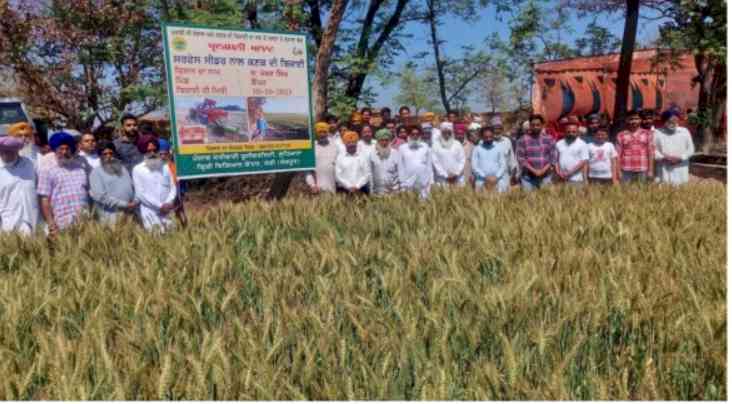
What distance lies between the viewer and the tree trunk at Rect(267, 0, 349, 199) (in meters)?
9.95

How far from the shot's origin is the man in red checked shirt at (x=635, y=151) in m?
8.55

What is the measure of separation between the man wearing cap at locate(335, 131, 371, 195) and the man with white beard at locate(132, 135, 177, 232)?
2123 millimetres

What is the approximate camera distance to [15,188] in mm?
5727

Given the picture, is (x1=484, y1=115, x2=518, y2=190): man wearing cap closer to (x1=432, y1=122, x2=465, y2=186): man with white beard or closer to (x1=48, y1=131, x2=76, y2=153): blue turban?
(x1=432, y1=122, x2=465, y2=186): man with white beard

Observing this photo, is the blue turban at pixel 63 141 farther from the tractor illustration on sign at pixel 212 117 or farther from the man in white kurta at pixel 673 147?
the man in white kurta at pixel 673 147

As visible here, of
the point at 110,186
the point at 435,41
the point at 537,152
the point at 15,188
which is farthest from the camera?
the point at 435,41

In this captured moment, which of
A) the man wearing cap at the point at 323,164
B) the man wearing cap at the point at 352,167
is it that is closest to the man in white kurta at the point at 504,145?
the man wearing cap at the point at 352,167

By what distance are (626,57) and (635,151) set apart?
6381 mm

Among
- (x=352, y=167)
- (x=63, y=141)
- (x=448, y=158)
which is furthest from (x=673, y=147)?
(x=63, y=141)

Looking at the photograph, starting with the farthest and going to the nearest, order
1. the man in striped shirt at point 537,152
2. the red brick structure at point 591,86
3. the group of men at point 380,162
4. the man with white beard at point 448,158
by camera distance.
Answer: the red brick structure at point 591,86 < the man with white beard at point 448,158 < the man in striped shirt at point 537,152 < the group of men at point 380,162

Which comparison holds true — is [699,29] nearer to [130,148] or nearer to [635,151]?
[635,151]

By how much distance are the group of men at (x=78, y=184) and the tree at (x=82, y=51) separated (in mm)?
9341

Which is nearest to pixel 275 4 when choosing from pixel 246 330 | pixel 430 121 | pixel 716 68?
pixel 430 121

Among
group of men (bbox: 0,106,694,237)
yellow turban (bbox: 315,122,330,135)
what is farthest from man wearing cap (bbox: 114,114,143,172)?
yellow turban (bbox: 315,122,330,135)
